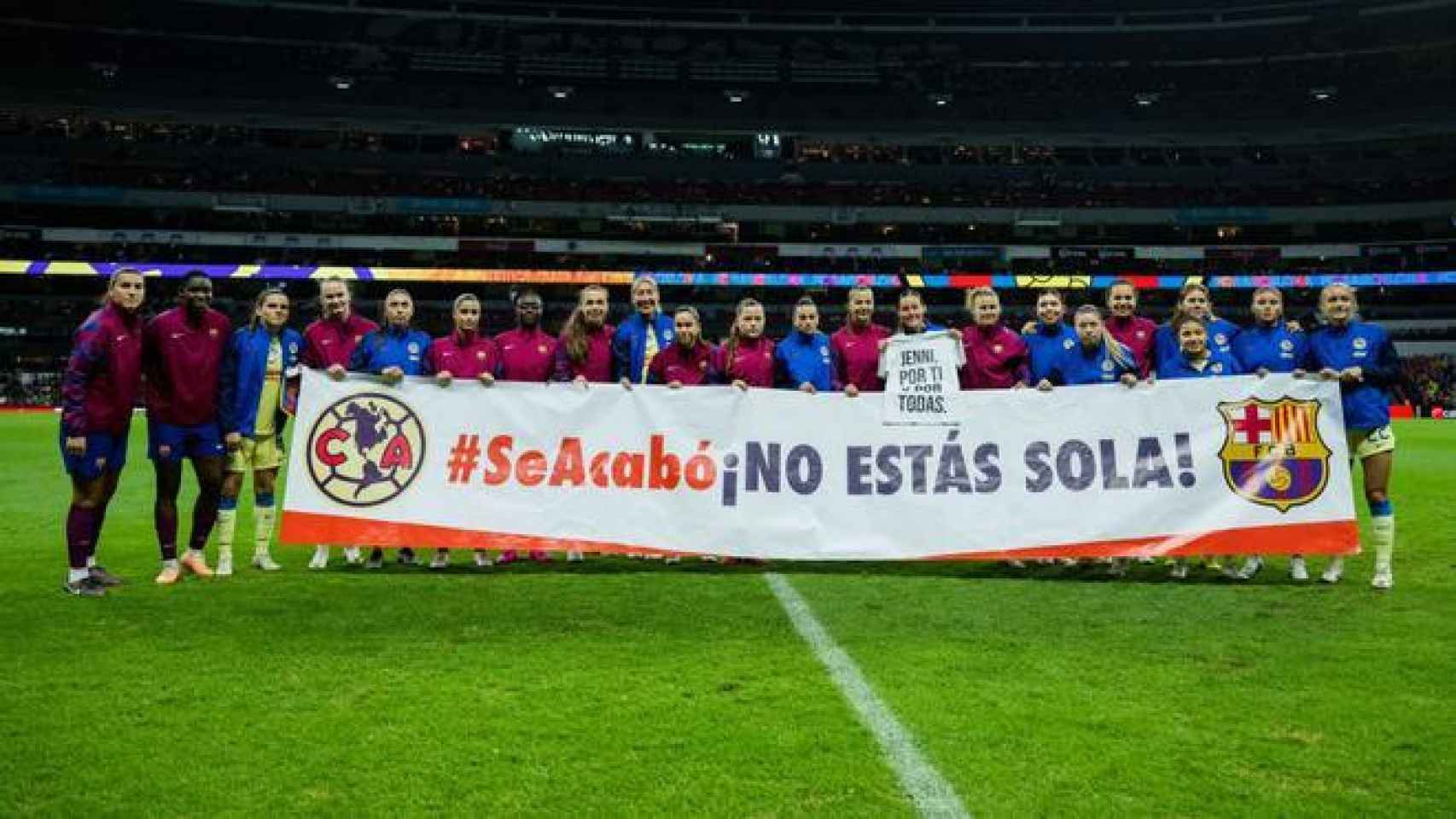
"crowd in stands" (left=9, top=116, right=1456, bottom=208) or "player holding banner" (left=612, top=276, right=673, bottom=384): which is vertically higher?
"crowd in stands" (left=9, top=116, right=1456, bottom=208)

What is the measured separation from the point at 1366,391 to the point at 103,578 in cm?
877

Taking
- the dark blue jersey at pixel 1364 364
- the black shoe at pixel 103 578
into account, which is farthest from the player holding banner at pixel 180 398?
the dark blue jersey at pixel 1364 364

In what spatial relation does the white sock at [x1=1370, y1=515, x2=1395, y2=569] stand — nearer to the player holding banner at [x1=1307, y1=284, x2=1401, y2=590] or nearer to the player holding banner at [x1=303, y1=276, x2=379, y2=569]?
the player holding banner at [x1=1307, y1=284, x2=1401, y2=590]

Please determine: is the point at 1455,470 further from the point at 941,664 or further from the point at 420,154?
the point at 420,154

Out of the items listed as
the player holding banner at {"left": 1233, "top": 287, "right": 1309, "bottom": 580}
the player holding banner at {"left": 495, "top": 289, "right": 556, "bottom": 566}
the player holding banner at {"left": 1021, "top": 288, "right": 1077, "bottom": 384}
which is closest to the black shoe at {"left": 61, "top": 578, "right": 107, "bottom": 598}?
the player holding banner at {"left": 495, "top": 289, "right": 556, "bottom": 566}

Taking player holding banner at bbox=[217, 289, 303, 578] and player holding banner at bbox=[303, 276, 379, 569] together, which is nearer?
player holding banner at bbox=[217, 289, 303, 578]

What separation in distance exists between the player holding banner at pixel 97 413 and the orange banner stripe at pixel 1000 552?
1.16 metres

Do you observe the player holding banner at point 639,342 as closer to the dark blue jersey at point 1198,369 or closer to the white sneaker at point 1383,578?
the dark blue jersey at point 1198,369

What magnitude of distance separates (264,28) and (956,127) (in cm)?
3764

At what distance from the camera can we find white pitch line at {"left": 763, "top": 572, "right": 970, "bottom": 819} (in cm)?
310

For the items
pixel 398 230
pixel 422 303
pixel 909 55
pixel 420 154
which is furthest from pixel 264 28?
pixel 909 55

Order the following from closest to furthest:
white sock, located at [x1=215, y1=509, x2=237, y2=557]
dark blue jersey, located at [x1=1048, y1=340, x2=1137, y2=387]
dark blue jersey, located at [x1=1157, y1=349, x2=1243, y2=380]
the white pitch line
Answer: the white pitch line < white sock, located at [x1=215, y1=509, x2=237, y2=557] < dark blue jersey, located at [x1=1157, y1=349, x2=1243, y2=380] < dark blue jersey, located at [x1=1048, y1=340, x2=1137, y2=387]

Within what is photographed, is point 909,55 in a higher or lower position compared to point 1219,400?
higher

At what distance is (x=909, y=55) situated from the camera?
56.5 meters
